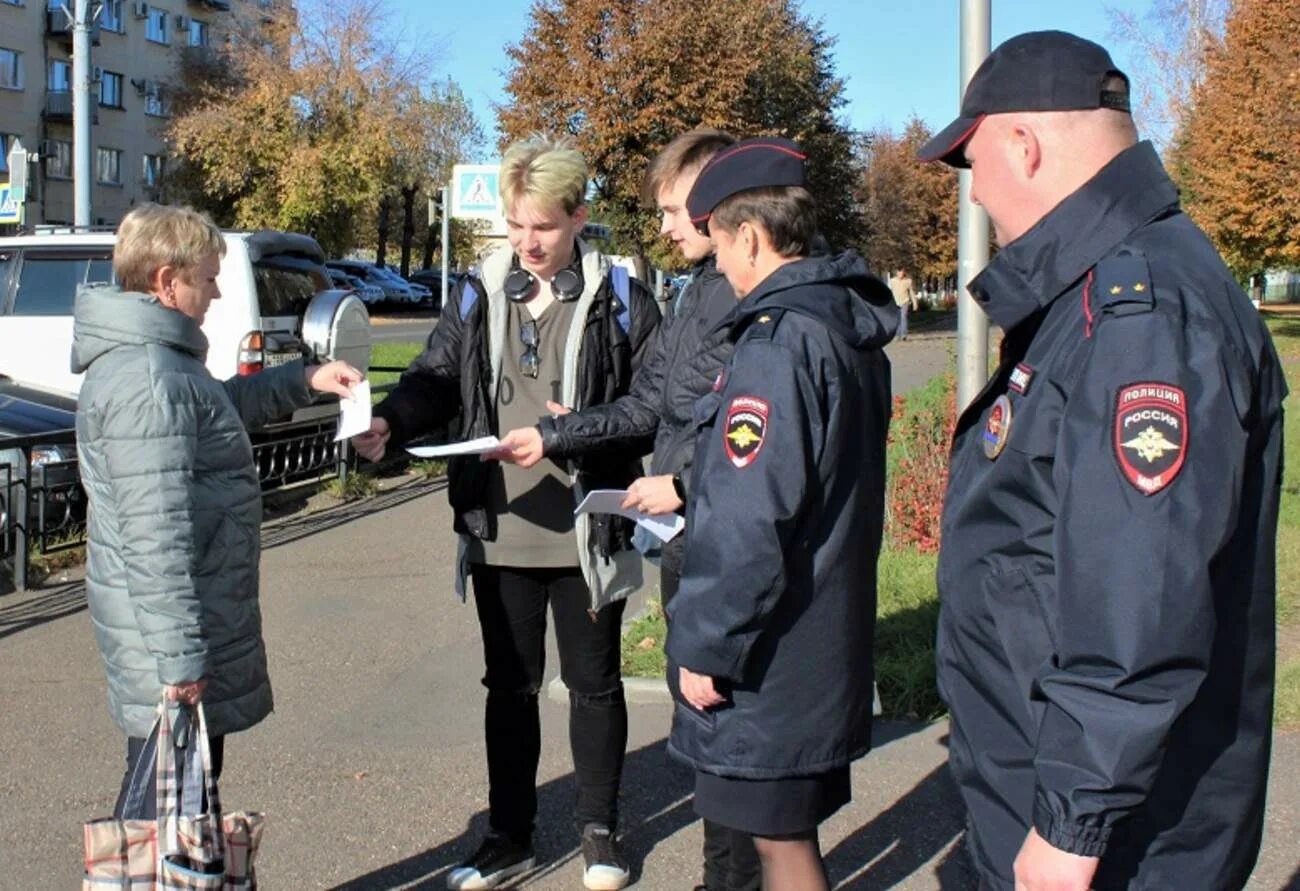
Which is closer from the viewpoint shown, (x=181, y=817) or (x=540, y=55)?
(x=181, y=817)

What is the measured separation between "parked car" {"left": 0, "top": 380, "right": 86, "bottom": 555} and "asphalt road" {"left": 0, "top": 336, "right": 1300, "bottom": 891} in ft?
2.62

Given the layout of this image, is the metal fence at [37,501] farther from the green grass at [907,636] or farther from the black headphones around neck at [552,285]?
the black headphones around neck at [552,285]

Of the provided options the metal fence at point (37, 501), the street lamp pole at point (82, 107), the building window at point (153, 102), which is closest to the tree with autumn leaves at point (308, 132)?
the building window at point (153, 102)

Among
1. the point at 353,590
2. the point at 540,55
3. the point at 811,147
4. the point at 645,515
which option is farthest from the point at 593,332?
the point at 811,147

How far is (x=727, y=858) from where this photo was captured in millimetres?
3588

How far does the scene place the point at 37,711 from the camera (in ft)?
18.3

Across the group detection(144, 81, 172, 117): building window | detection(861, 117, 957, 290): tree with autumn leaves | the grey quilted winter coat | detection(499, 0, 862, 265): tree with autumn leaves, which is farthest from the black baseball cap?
detection(144, 81, 172, 117): building window

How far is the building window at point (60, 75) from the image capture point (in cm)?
5281

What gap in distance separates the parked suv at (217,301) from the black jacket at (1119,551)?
8.03 m

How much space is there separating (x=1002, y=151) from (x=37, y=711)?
4856 mm

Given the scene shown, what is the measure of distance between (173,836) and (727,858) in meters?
1.39

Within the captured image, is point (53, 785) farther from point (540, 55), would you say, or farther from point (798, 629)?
point (540, 55)

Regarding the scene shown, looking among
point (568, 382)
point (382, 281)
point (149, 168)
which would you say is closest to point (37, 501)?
point (568, 382)

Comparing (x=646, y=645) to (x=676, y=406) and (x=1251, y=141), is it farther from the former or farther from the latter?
(x=1251, y=141)
